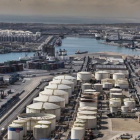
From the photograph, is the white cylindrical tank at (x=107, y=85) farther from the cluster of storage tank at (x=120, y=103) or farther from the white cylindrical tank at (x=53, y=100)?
the white cylindrical tank at (x=53, y=100)

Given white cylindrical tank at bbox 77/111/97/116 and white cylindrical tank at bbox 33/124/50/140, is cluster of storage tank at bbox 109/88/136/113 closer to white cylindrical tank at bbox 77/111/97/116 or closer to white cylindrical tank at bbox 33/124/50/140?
white cylindrical tank at bbox 77/111/97/116

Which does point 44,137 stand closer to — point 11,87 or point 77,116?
point 77,116

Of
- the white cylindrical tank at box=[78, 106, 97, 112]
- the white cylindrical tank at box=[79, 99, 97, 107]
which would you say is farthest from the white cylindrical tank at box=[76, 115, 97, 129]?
the white cylindrical tank at box=[79, 99, 97, 107]

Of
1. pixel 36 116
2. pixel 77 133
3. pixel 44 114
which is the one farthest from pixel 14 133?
pixel 44 114

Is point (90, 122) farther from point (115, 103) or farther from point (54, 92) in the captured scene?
point (54, 92)

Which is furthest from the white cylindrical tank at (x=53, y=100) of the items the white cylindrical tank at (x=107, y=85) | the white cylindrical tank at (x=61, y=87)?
the white cylindrical tank at (x=107, y=85)

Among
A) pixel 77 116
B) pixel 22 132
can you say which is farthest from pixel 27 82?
pixel 22 132

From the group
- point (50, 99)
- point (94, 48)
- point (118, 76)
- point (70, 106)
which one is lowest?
point (94, 48)

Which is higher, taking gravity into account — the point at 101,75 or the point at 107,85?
the point at 101,75
